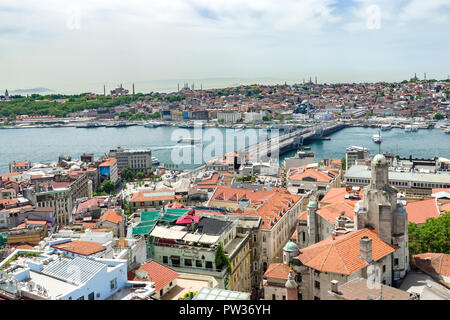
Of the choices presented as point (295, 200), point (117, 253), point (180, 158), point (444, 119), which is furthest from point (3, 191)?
point (444, 119)

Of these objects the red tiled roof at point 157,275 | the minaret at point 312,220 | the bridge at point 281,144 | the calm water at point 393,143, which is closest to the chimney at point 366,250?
the red tiled roof at point 157,275

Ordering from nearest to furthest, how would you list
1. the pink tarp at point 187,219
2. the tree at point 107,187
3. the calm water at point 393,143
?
the pink tarp at point 187,219
the tree at point 107,187
the calm water at point 393,143

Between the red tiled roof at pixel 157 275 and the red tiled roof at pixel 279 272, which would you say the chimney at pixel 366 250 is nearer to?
the red tiled roof at pixel 279 272

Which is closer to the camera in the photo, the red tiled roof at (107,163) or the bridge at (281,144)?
the red tiled roof at (107,163)

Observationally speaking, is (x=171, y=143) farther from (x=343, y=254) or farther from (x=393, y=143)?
(x=343, y=254)

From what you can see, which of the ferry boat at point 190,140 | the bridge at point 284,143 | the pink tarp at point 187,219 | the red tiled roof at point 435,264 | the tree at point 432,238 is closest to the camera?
the red tiled roof at point 435,264

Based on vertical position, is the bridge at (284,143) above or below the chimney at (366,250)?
below
